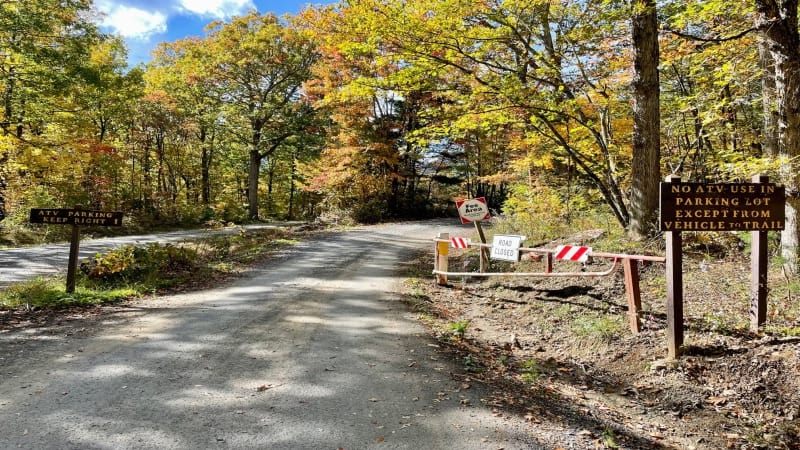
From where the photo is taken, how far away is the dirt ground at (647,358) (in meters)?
3.90

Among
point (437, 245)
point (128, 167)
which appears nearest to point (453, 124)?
point (437, 245)

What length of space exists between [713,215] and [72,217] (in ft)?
31.6

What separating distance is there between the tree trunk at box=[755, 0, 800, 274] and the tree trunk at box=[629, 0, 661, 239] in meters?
2.39

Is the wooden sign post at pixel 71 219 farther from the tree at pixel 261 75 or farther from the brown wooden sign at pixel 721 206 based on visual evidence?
the tree at pixel 261 75

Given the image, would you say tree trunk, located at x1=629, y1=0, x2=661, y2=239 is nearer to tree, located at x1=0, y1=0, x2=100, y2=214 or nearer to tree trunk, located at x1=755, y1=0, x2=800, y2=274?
tree trunk, located at x1=755, y1=0, x2=800, y2=274

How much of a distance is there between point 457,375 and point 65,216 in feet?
24.1

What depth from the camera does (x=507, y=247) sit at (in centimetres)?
791

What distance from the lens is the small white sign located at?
25.3ft

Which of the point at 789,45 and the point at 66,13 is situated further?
the point at 66,13

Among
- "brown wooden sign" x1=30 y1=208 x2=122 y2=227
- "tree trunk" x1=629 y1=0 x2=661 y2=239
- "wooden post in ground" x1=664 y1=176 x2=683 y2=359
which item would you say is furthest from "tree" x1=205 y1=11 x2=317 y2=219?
"wooden post in ground" x1=664 y1=176 x2=683 y2=359

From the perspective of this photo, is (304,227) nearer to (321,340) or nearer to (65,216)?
(65,216)

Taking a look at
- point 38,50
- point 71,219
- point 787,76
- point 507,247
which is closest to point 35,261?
point 71,219

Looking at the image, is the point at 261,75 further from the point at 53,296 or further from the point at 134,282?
the point at 53,296

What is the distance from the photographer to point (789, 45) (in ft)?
17.8
